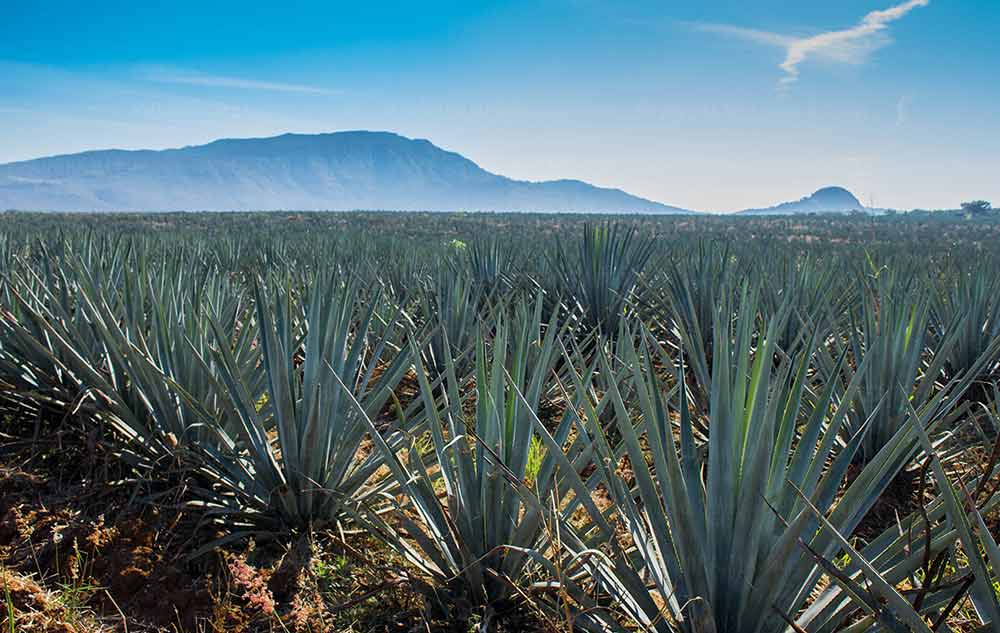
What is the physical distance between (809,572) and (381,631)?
1152mm

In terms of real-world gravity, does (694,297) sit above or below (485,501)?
above

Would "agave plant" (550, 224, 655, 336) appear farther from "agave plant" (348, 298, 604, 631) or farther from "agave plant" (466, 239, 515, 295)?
"agave plant" (348, 298, 604, 631)

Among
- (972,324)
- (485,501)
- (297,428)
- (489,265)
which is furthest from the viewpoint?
(489,265)

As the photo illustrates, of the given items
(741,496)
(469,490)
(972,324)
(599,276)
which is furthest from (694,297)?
(741,496)

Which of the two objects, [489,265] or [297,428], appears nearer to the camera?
[297,428]

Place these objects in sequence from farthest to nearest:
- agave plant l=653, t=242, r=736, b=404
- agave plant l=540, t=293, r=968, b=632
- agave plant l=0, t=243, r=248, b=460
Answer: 1. agave plant l=653, t=242, r=736, b=404
2. agave plant l=0, t=243, r=248, b=460
3. agave plant l=540, t=293, r=968, b=632

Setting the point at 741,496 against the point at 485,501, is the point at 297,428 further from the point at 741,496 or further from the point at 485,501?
the point at 741,496

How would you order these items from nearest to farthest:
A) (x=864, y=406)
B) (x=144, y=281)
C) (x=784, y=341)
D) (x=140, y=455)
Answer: (x=140, y=455)
(x=864, y=406)
(x=144, y=281)
(x=784, y=341)

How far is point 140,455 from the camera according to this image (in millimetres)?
2404

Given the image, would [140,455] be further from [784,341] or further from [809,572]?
[784,341]

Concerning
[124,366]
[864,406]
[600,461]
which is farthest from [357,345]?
[864,406]

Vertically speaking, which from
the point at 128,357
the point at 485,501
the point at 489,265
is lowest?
the point at 485,501

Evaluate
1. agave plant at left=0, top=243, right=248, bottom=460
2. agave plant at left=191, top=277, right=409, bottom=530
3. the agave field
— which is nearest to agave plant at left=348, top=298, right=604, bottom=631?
the agave field

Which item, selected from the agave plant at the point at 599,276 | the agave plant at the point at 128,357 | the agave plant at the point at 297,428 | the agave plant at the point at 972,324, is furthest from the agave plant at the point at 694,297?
the agave plant at the point at 128,357
